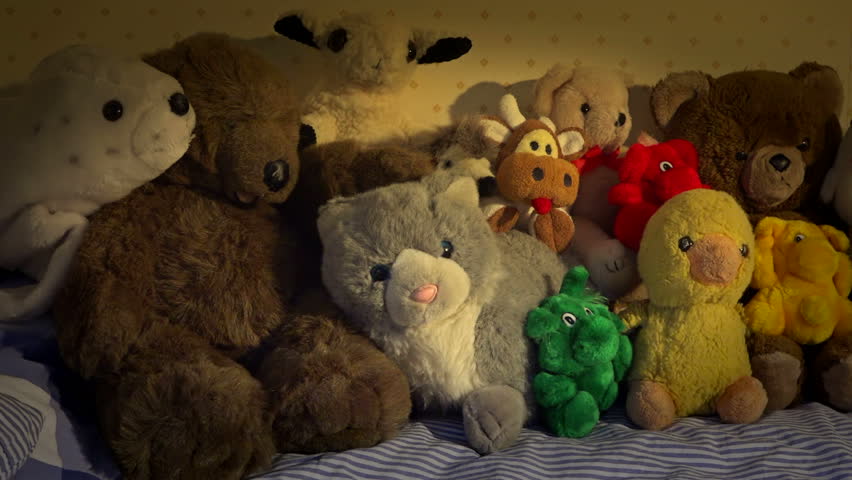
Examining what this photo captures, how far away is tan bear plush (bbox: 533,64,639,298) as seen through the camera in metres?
1.41

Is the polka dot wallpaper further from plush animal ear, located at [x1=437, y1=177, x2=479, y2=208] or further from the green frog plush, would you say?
the green frog plush

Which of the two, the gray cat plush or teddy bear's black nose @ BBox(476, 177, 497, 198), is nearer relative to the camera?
the gray cat plush

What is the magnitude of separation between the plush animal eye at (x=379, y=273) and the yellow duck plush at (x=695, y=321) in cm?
43

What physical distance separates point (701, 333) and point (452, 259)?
16.3 inches

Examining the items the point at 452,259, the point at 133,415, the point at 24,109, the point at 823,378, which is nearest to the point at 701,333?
the point at 823,378

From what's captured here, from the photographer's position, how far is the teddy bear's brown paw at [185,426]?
0.88 meters

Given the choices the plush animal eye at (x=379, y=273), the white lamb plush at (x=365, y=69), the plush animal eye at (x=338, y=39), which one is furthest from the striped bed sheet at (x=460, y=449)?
the plush animal eye at (x=338, y=39)

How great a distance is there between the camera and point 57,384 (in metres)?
1.04

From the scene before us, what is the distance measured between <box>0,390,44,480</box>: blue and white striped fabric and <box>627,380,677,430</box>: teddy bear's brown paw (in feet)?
2.73

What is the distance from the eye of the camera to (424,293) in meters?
1.03

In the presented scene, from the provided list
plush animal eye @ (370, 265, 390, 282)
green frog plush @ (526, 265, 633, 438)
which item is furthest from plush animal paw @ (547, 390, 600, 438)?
plush animal eye @ (370, 265, 390, 282)

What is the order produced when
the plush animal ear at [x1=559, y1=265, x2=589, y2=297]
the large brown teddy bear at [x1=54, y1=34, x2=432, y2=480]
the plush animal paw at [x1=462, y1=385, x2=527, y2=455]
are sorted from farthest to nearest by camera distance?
1. the plush animal ear at [x1=559, y1=265, x2=589, y2=297]
2. the plush animal paw at [x1=462, y1=385, x2=527, y2=455]
3. the large brown teddy bear at [x1=54, y1=34, x2=432, y2=480]

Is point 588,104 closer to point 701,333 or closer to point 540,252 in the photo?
point 540,252

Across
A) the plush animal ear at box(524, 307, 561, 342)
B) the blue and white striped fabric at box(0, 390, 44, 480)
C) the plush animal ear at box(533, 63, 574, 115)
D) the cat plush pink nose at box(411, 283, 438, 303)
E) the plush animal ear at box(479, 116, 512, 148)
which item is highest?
the plush animal ear at box(533, 63, 574, 115)
